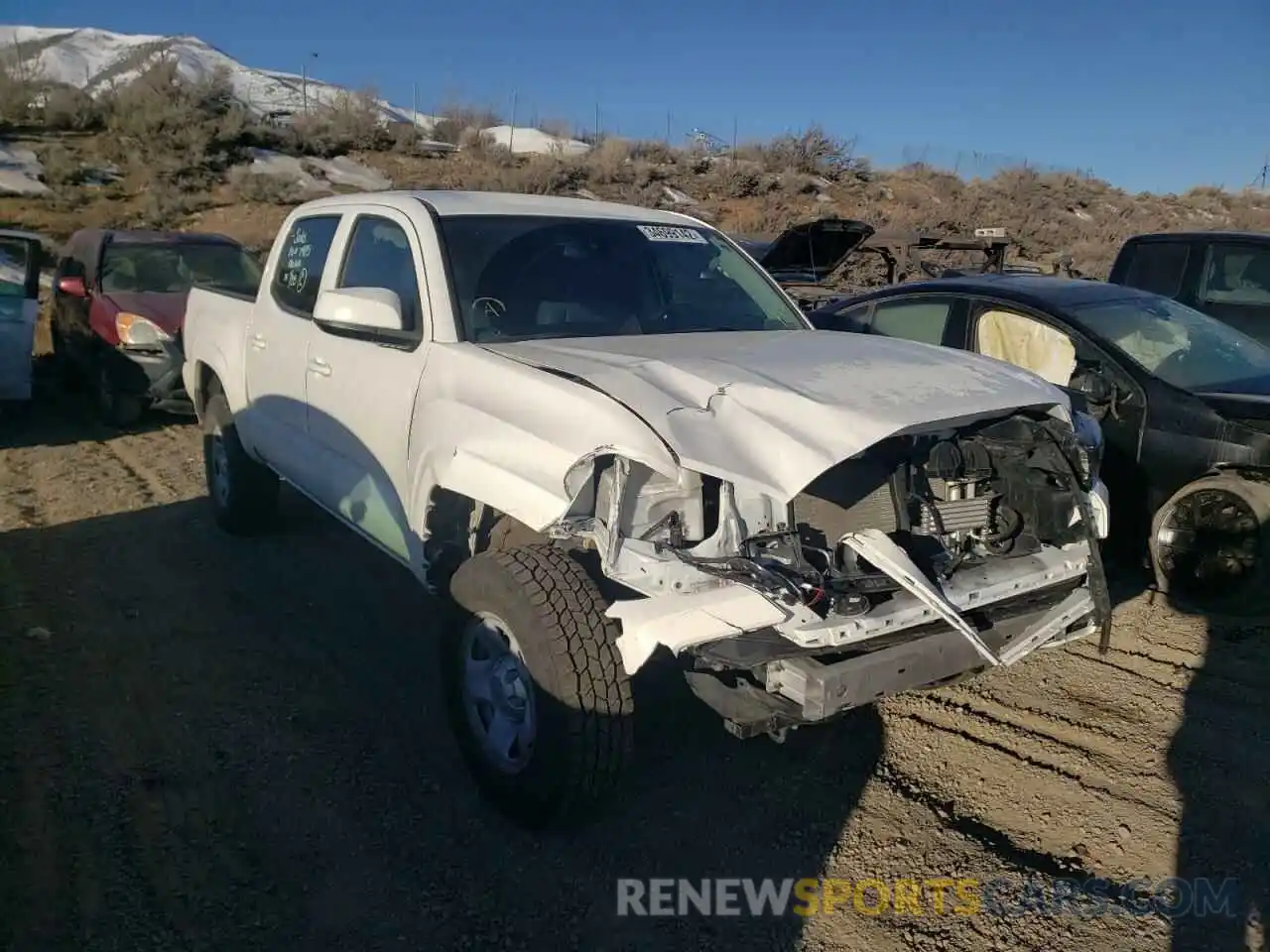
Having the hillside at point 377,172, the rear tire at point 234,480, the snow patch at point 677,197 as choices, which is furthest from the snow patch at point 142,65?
the rear tire at point 234,480

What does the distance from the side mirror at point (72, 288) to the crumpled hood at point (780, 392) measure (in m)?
7.59

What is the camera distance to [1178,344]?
18.0ft

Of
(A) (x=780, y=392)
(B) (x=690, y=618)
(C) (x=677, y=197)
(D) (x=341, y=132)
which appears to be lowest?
(B) (x=690, y=618)

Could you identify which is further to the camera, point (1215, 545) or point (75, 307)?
point (75, 307)

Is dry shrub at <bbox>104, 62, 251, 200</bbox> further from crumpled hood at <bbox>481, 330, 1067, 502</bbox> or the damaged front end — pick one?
the damaged front end

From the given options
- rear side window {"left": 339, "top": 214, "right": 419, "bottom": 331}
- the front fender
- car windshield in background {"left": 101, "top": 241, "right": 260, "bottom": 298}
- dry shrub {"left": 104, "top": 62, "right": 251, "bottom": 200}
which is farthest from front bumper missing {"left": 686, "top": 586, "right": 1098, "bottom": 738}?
dry shrub {"left": 104, "top": 62, "right": 251, "bottom": 200}

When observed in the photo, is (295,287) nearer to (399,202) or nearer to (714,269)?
(399,202)

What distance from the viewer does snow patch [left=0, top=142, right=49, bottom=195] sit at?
68.0 ft

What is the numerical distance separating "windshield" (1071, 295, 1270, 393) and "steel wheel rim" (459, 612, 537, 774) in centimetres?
386

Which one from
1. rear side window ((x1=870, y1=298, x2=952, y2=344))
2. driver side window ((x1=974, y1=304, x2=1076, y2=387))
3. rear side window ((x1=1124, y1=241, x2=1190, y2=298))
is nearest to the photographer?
driver side window ((x1=974, y1=304, x2=1076, y2=387))

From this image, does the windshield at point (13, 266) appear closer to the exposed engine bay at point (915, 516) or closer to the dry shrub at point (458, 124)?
the exposed engine bay at point (915, 516)

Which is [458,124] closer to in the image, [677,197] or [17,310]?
[677,197]

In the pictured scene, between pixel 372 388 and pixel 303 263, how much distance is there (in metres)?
1.36

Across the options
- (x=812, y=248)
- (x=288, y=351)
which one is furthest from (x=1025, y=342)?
(x=812, y=248)
